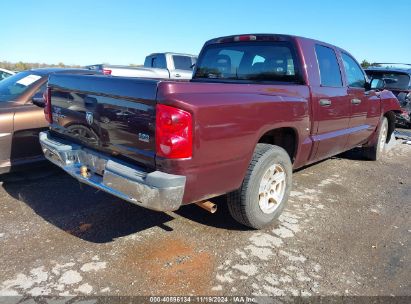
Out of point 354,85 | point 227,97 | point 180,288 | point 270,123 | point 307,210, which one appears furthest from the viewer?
point 354,85

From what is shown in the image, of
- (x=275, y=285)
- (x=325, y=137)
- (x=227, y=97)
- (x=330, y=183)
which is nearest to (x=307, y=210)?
(x=325, y=137)

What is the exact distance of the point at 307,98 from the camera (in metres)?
3.93

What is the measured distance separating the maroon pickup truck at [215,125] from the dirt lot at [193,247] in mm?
412

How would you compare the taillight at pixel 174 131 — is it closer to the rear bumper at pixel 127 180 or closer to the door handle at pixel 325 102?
the rear bumper at pixel 127 180

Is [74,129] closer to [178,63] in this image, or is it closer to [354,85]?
[354,85]

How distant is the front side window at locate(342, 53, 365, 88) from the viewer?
16.6 feet

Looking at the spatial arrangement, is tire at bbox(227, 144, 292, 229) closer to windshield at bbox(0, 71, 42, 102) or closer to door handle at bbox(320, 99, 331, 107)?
door handle at bbox(320, 99, 331, 107)

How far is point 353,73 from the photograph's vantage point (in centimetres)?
525

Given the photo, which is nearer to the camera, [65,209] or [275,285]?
[275,285]

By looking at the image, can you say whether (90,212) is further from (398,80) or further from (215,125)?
(398,80)

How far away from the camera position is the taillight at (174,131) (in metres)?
2.55

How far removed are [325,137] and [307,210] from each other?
904 millimetres

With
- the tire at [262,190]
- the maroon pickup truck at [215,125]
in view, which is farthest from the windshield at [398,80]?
the tire at [262,190]

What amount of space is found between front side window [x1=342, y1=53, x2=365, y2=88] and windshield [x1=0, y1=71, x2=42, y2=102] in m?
4.23
